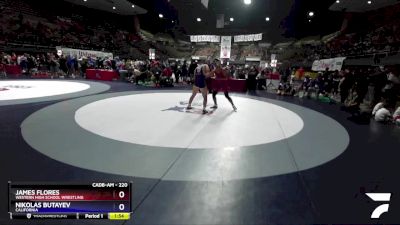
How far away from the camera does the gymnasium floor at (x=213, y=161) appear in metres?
2.65

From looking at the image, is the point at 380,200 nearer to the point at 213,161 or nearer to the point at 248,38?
the point at 213,161

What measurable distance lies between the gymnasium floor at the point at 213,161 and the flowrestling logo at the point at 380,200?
58mm

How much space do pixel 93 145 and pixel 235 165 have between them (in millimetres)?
2493

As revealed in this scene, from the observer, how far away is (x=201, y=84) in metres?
7.56

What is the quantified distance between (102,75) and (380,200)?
58.7 feet

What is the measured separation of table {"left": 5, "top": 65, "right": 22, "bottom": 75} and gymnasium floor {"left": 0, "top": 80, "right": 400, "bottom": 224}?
1420 cm

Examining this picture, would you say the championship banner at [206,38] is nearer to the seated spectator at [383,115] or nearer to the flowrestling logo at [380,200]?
the seated spectator at [383,115]

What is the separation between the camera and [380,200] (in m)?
2.88

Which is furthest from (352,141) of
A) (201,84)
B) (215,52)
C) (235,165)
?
(215,52)

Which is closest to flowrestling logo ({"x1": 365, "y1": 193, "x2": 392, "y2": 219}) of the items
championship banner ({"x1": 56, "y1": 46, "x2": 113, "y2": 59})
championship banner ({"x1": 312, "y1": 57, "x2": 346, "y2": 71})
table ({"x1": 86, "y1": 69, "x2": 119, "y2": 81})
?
table ({"x1": 86, "y1": 69, "x2": 119, "y2": 81})

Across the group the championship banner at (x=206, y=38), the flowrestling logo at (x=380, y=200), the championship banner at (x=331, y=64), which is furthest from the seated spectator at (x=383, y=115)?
the championship banner at (x=206, y=38)

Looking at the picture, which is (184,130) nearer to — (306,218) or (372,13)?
(306,218)
